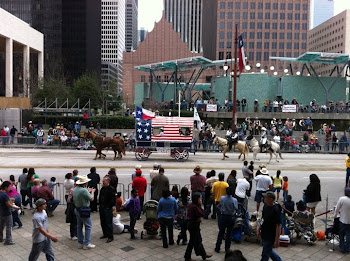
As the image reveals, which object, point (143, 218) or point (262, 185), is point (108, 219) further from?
point (262, 185)

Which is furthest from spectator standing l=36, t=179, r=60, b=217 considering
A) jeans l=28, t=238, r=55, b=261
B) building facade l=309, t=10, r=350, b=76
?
building facade l=309, t=10, r=350, b=76

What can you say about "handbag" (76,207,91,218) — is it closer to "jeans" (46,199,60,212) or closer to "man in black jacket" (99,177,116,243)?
"man in black jacket" (99,177,116,243)

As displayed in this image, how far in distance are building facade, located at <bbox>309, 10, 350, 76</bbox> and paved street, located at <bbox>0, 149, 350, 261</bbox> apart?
429 feet

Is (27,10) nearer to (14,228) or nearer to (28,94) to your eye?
(28,94)

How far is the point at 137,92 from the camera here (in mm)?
56938

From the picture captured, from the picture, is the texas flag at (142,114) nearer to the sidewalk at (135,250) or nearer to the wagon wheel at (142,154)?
the wagon wheel at (142,154)

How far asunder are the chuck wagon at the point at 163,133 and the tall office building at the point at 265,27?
328ft

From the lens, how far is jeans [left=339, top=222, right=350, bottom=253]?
9555mm

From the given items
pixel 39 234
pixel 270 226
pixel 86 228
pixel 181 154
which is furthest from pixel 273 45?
pixel 39 234

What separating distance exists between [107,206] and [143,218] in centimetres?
267

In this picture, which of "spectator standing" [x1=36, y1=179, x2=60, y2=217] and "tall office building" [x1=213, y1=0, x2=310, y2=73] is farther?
"tall office building" [x1=213, y1=0, x2=310, y2=73]

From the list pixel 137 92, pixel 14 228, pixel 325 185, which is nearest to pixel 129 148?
pixel 325 185

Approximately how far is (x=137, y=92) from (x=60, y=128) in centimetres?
2373

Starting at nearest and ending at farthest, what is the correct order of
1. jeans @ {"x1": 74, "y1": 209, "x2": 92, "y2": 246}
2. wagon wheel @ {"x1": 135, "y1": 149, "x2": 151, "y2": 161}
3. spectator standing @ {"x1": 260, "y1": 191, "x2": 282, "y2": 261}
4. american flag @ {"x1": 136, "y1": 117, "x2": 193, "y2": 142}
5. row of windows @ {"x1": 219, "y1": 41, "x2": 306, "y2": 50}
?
spectator standing @ {"x1": 260, "y1": 191, "x2": 282, "y2": 261}, jeans @ {"x1": 74, "y1": 209, "x2": 92, "y2": 246}, american flag @ {"x1": 136, "y1": 117, "x2": 193, "y2": 142}, wagon wheel @ {"x1": 135, "y1": 149, "x2": 151, "y2": 161}, row of windows @ {"x1": 219, "y1": 41, "x2": 306, "y2": 50}
